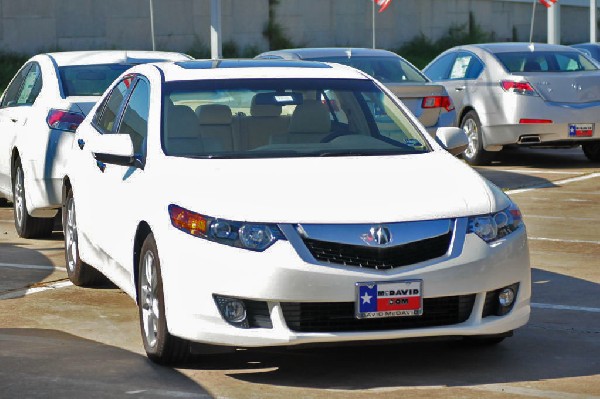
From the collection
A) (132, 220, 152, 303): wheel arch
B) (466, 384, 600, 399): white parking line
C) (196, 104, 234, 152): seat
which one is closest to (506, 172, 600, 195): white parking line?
(196, 104, 234, 152): seat

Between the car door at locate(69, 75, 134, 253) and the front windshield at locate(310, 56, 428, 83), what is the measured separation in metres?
8.21

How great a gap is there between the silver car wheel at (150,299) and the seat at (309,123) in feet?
3.72

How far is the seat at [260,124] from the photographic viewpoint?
8.05m

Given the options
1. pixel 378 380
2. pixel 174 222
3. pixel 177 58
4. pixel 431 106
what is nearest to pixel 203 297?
pixel 174 222

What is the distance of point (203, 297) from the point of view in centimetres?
686

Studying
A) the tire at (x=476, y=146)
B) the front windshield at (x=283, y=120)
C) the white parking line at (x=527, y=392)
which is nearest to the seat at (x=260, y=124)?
the front windshield at (x=283, y=120)

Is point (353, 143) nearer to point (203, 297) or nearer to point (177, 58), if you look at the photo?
point (203, 297)

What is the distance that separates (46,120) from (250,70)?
12.3ft

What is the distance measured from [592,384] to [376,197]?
130 cm

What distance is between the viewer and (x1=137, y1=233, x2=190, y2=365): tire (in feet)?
23.5

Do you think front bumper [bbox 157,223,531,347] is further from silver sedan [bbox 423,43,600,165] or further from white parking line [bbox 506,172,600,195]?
silver sedan [bbox 423,43,600,165]

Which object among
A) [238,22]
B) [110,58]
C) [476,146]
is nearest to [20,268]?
[110,58]

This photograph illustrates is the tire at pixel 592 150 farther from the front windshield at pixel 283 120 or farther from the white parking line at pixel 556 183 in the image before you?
the front windshield at pixel 283 120

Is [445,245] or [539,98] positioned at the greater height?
[445,245]
